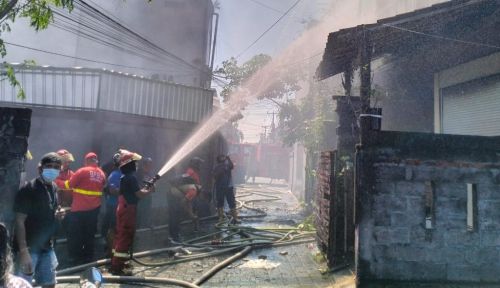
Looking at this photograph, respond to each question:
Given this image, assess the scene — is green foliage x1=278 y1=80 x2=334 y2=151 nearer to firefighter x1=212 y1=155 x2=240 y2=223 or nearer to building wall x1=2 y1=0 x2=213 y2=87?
firefighter x1=212 y1=155 x2=240 y2=223

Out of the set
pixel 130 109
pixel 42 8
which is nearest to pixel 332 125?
pixel 130 109

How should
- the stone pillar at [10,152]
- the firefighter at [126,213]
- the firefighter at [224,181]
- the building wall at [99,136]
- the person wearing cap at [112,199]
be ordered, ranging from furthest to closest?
the firefighter at [224,181] < the building wall at [99,136] < the person wearing cap at [112,199] < the firefighter at [126,213] < the stone pillar at [10,152]

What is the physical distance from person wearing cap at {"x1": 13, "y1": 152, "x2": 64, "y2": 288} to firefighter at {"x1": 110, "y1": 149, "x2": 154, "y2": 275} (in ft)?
5.90

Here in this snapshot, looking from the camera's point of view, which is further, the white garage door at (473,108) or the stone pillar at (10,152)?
the white garage door at (473,108)

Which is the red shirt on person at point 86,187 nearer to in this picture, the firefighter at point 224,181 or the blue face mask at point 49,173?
the blue face mask at point 49,173

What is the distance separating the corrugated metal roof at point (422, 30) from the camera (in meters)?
6.17

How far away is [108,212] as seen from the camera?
7.43 m

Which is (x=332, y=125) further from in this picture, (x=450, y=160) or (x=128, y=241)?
(x=128, y=241)

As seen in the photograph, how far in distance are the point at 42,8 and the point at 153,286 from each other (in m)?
4.01

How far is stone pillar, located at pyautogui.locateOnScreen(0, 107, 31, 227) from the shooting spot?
457 cm

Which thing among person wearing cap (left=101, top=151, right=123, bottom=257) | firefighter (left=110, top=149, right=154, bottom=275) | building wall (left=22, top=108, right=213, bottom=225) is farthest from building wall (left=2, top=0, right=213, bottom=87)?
firefighter (left=110, top=149, right=154, bottom=275)

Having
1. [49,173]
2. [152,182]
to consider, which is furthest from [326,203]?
[49,173]

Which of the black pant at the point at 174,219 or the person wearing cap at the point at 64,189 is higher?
the person wearing cap at the point at 64,189

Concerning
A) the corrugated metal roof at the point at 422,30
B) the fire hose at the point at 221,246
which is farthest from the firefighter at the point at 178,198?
the corrugated metal roof at the point at 422,30
